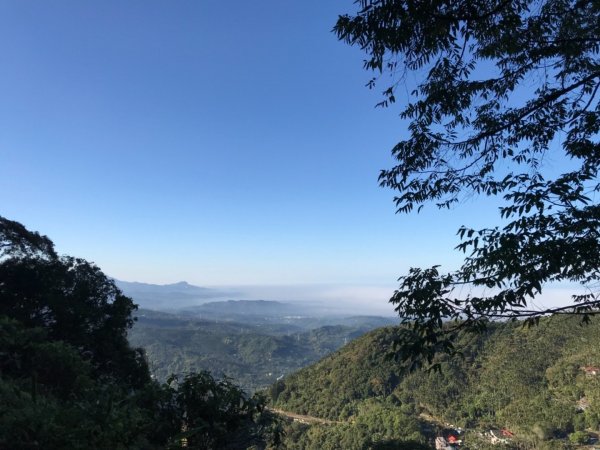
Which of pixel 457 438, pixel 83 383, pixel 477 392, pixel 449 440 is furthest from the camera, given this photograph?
pixel 477 392

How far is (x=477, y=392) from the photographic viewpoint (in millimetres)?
58750

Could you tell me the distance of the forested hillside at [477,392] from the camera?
46500 millimetres

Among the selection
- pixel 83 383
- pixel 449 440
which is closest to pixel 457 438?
pixel 449 440

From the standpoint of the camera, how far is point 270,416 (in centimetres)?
586

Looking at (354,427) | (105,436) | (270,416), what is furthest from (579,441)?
(105,436)

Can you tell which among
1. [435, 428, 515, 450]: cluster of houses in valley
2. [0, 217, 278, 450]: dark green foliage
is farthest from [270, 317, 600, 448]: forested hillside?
[0, 217, 278, 450]: dark green foliage

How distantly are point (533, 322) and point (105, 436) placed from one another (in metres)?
4.03

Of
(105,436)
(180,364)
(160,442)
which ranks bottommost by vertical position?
(180,364)

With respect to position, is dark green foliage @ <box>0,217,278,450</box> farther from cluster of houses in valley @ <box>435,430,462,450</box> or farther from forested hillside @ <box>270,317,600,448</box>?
cluster of houses in valley @ <box>435,430,462,450</box>

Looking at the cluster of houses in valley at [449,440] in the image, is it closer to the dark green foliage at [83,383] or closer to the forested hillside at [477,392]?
the forested hillside at [477,392]

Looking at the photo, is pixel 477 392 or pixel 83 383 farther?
pixel 477 392

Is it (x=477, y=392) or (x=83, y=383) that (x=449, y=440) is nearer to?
(x=477, y=392)

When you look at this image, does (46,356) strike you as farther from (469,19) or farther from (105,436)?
(469,19)

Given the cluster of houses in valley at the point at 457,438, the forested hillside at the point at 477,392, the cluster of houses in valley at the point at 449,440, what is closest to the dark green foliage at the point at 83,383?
the forested hillside at the point at 477,392
